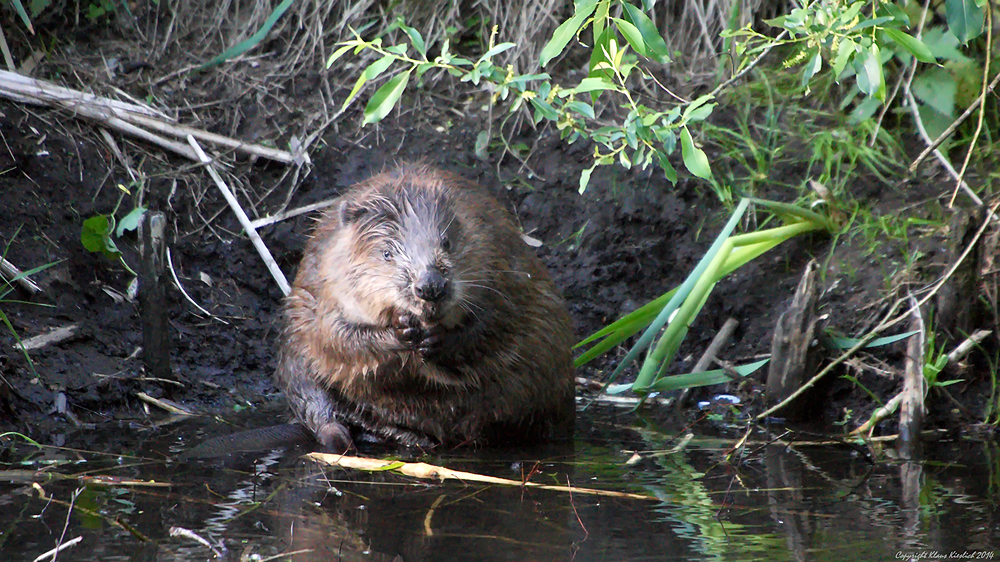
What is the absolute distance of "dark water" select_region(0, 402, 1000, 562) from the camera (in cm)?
184

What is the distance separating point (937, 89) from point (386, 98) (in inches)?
84.1

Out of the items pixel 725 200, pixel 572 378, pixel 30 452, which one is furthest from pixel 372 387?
pixel 725 200

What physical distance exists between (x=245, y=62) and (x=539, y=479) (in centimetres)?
295

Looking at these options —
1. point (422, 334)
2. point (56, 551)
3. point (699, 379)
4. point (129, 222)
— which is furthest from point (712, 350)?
point (56, 551)

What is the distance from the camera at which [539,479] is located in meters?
2.46

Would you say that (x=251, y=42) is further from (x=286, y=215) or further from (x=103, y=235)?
(x=103, y=235)

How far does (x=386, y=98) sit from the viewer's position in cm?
262

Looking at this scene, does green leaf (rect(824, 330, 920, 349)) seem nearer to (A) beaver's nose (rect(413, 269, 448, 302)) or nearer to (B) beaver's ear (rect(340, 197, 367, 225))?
(A) beaver's nose (rect(413, 269, 448, 302))

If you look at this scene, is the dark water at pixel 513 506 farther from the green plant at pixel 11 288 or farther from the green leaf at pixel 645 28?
the green leaf at pixel 645 28

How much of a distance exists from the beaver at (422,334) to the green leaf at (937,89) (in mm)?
1626

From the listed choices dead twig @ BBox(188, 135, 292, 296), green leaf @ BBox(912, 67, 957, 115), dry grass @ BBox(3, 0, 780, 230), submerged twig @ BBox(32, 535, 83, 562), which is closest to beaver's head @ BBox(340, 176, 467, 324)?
dead twig @ BBox(188, 135, 292, 296)

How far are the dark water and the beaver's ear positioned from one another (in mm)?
716

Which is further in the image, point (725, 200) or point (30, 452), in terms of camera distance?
point (725, 200)

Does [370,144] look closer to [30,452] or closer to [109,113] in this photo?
[109,113]
